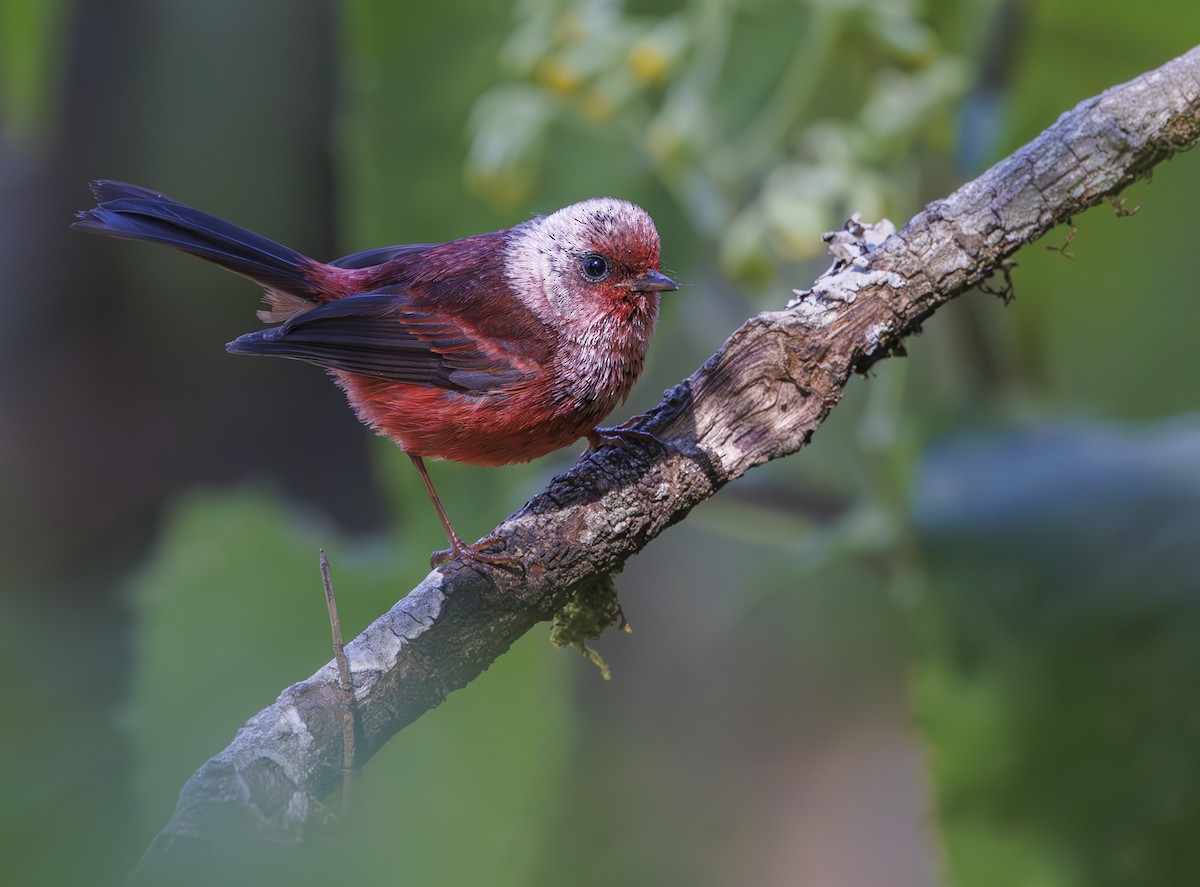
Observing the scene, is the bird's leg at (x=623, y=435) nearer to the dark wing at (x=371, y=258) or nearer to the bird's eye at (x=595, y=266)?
the bird's eye at (x=595, y=266)

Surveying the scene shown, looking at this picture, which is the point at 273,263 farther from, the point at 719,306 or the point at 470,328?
the point at 719,306

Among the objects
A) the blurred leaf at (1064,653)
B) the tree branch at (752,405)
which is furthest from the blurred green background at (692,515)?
the tree branch at (752,405)

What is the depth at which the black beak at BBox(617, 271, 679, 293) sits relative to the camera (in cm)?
150

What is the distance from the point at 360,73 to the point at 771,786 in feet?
6.60

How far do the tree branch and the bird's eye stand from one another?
40cm

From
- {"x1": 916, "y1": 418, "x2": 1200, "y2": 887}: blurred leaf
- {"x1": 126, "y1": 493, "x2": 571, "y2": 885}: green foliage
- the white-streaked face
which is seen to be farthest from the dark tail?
{"x1": 916, "y1": 418, "x2": 1200, "y2": 887}: blurred leaf

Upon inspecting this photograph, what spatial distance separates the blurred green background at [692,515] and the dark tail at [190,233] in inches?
17.9

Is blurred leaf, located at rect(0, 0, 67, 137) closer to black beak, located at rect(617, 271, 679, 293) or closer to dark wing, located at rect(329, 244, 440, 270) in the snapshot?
dark wing, located at rect(329, 244, 440, 270)

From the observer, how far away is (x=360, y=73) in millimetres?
2297

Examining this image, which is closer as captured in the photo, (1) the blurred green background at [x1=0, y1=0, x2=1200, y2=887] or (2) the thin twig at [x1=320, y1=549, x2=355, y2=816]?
(2) the thin twig at [x1=320, y1=549, x2=355, y2=816]

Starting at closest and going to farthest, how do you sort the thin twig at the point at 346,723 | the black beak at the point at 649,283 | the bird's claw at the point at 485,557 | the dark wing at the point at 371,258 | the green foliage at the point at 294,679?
the thin twig at the point at 346,723
the bird's claw at the point at 485,557
the black beak at the point at 649,283
the dark wing at the point at 371,258
the green foliage at the point at 294,679

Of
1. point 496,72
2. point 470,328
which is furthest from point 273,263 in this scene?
point 496,72

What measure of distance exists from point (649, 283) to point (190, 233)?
601 millimetres

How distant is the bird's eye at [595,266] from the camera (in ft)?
5.03
